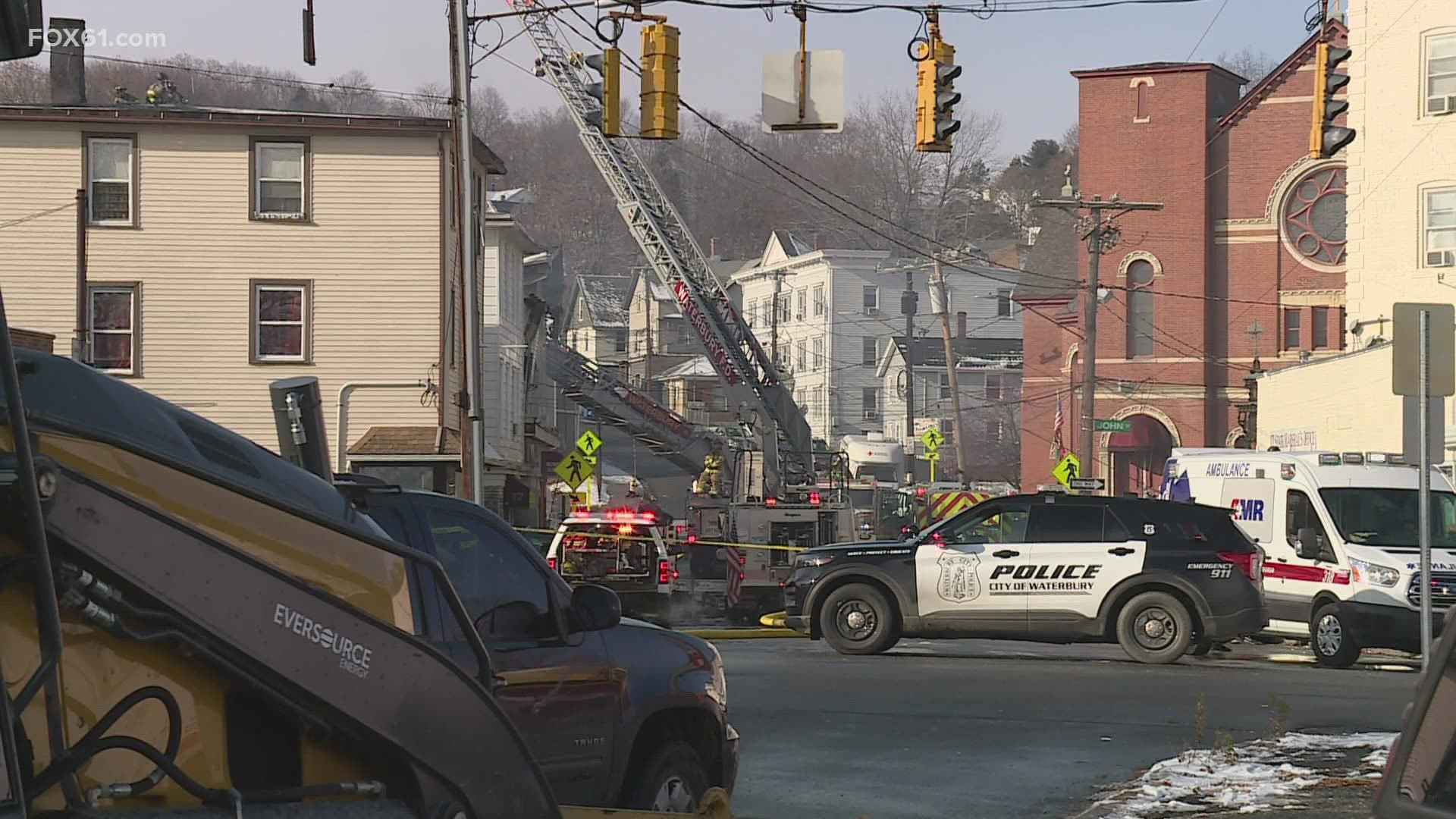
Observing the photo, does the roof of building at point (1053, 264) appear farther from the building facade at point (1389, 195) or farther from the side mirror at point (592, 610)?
the side mirror at point (592, 610)

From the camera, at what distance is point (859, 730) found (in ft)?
42.7

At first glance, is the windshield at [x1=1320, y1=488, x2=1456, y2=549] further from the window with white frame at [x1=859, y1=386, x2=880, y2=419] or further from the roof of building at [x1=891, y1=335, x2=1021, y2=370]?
the window with white frame at [x1=859, y1=386, x2=880, y2=419]

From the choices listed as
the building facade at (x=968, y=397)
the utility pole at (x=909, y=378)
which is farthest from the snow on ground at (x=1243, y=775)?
the building facade at (x=968, y=397)

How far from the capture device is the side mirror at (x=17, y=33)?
3811 millimetres

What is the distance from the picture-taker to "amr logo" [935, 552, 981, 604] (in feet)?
62.3

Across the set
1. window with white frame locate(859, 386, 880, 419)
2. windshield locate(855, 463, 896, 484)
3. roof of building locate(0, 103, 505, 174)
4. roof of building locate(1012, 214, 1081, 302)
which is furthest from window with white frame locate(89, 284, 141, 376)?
window with white frame locate(859, 386, 880, 419)

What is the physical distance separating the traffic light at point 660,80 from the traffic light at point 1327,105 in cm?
698

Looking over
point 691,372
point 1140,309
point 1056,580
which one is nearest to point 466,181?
point 1056,580

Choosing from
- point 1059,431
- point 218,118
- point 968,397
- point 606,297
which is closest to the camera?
point 218,118

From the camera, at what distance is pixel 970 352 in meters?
97.4

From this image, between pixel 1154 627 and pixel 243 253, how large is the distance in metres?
22.1

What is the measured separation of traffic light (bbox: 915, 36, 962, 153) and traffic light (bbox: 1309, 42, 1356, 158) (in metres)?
4.03

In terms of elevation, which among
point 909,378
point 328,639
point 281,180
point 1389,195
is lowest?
point 328,639

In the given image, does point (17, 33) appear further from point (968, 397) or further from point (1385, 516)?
point (968, 397)
